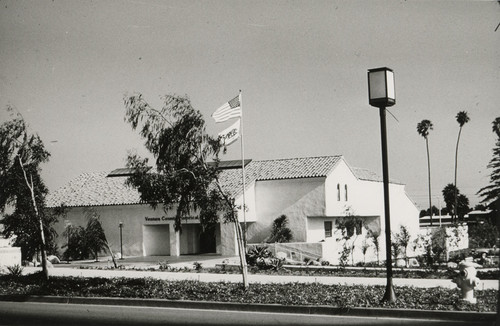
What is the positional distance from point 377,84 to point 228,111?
7.43m

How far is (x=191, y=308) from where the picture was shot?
12.0 metres

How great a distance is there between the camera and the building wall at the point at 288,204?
34.1 meters

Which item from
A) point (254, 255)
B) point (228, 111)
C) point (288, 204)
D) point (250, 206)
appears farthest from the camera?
point (288, 204)

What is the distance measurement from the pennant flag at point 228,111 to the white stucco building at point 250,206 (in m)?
13.3

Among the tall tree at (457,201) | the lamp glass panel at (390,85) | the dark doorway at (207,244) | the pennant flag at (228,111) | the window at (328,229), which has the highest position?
the pennant flag at (228,111)

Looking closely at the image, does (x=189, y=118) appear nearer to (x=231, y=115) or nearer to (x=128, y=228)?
(x=231, y=115)

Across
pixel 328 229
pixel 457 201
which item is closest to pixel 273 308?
pixel 328 229

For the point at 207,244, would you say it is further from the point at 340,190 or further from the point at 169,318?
the point at 169,318

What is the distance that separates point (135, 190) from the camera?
33.0 metres

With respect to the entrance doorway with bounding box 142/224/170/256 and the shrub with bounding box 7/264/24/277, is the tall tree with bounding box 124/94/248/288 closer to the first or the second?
the shrub with bounding box 7/264/24/277

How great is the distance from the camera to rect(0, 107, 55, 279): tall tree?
605 inches

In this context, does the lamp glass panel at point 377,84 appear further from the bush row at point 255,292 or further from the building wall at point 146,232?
the building wall at point 146,232

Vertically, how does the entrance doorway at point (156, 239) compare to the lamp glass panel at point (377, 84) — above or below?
below

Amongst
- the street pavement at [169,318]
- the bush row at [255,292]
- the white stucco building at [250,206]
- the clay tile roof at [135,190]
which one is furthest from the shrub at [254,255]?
the clay tile roof at [135,190]
